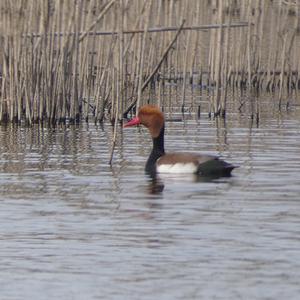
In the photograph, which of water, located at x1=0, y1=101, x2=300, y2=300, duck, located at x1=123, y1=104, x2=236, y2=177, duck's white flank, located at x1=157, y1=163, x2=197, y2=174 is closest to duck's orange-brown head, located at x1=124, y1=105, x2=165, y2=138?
duck, located at x1=123, y1=104, x2=236, y2=177

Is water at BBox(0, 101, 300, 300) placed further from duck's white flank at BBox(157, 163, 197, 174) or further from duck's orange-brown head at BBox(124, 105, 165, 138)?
duck's orange-brown head at BBox(124, 105, 165, 138)

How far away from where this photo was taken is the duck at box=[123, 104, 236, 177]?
40.8ft

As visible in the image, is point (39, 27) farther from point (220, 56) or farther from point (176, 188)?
point (176, 188)

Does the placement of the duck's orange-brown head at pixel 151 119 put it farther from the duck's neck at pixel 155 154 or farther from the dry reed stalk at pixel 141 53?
the dry reed stalk at pixel 141 53

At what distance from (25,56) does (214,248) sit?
8036 millimetres

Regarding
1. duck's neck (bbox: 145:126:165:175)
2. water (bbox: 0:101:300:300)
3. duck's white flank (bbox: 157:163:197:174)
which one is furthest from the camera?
duck's neck (bbox: 145:126:165:175)

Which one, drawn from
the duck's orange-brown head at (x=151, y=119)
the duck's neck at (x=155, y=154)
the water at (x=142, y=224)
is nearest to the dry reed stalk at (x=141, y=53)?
the water at (x=142, y=224)

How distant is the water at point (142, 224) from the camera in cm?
762

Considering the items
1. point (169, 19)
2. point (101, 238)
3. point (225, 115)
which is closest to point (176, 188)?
point (101, 238)

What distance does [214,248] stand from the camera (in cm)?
860

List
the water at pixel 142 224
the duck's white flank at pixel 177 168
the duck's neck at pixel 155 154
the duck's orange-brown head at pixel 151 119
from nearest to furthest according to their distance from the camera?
1. the water at pixel 142 224
2. the duck's white flank at pixel 177 168
3. the duck's neck at pixel 155 154
4. the duck's orange-brown head at pixel 151 119

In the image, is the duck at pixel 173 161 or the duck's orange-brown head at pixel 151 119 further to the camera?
the duck's orange-brown head at pixel 151 119

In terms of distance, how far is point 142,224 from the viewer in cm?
967

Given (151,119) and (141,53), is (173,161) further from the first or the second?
(141,53)
